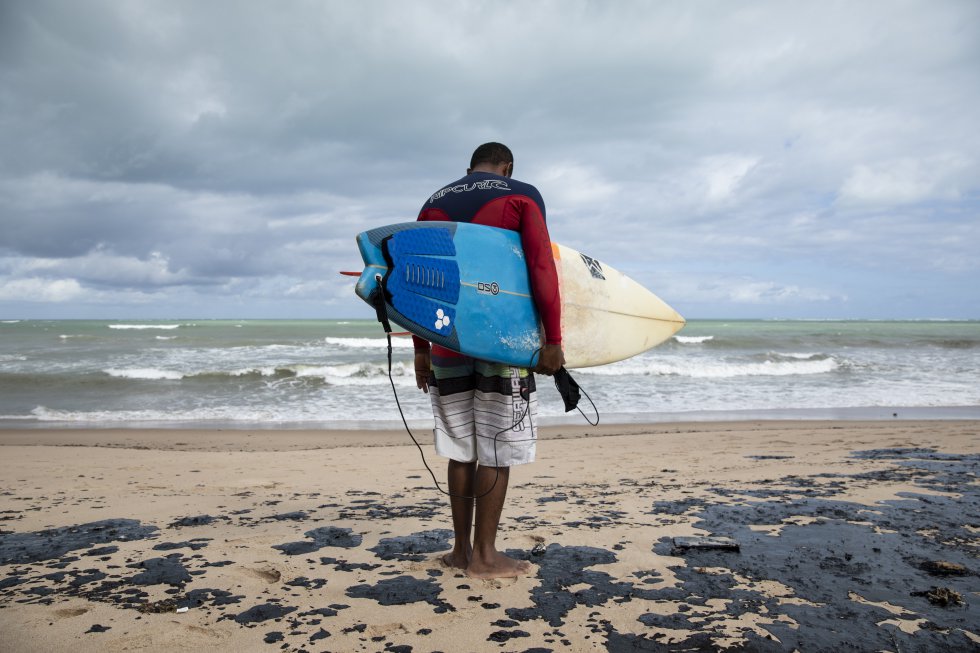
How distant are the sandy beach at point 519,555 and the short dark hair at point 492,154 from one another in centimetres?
173

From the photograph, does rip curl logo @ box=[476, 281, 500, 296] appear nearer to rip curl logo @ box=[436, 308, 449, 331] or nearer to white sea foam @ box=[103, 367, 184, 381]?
rip curl logo @ box=[436, 308, 449, 331]

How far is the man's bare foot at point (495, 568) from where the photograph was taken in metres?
2.35

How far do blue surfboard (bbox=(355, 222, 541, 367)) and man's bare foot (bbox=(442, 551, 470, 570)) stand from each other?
0.84 meters

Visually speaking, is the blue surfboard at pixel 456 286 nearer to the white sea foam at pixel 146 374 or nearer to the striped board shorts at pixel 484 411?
the striped board shorts at pixel 484 411

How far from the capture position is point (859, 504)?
3.32 m

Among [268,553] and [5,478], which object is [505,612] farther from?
[5,478]

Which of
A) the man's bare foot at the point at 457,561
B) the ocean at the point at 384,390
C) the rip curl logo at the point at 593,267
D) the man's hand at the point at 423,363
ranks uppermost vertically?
the rip curl logo at the point at 593,267

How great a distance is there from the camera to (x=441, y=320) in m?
2.39

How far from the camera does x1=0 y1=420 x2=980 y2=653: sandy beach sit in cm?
188

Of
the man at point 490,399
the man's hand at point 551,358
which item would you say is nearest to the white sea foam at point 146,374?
the man at point 490,399

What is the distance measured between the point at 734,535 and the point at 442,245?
1.93 m

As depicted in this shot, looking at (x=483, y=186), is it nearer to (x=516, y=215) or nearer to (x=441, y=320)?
(x=516, y=215)

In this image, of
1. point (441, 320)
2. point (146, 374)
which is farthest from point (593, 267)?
point (146, 374)

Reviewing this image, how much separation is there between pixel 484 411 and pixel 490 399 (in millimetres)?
54
